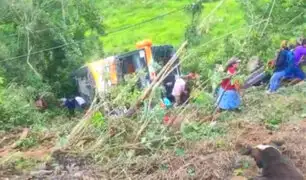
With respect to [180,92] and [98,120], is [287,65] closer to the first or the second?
[180,92]

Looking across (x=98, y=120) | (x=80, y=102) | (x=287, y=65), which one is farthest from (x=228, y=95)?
(x=80, y=102)

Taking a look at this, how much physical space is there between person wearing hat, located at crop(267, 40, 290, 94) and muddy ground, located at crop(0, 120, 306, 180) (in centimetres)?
528

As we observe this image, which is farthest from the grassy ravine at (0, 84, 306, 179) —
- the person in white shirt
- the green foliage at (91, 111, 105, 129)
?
the person in white shirt

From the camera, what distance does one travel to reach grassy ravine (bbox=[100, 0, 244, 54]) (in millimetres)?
33188

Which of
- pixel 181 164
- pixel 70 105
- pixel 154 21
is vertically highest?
pixel 154 21

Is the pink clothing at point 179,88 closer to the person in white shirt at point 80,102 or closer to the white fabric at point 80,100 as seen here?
the person in white shirt at point 80,102

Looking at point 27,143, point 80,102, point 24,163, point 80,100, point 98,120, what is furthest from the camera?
point 80,100

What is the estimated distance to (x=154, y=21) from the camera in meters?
37.7

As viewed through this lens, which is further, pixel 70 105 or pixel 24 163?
pixel 70 105

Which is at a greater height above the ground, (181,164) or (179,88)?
(179,88)

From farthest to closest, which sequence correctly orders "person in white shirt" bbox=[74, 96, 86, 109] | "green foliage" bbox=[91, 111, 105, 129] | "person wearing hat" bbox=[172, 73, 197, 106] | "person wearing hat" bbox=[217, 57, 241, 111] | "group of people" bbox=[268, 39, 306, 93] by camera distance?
"person in white shirt" bbox=[74, 96, 86, 109], "group of people" bbox=[268, 39, 306, 93], "person wearing hat" bbox=[172, 73, 197, 106], "person wearing hat" bbox=[217, 57, 241, 111], "green foliage" bbox=[91, 111, 105, 129]

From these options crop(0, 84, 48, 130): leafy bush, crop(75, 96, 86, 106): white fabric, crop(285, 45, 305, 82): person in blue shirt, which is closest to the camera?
crop(0, 84, 48, 130): leafy bush

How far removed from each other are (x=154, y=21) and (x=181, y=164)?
30.2m

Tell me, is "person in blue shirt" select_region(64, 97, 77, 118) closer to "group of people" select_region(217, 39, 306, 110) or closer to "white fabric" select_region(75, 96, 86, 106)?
"white fabric" select_region(75, 96, 86, 106)
